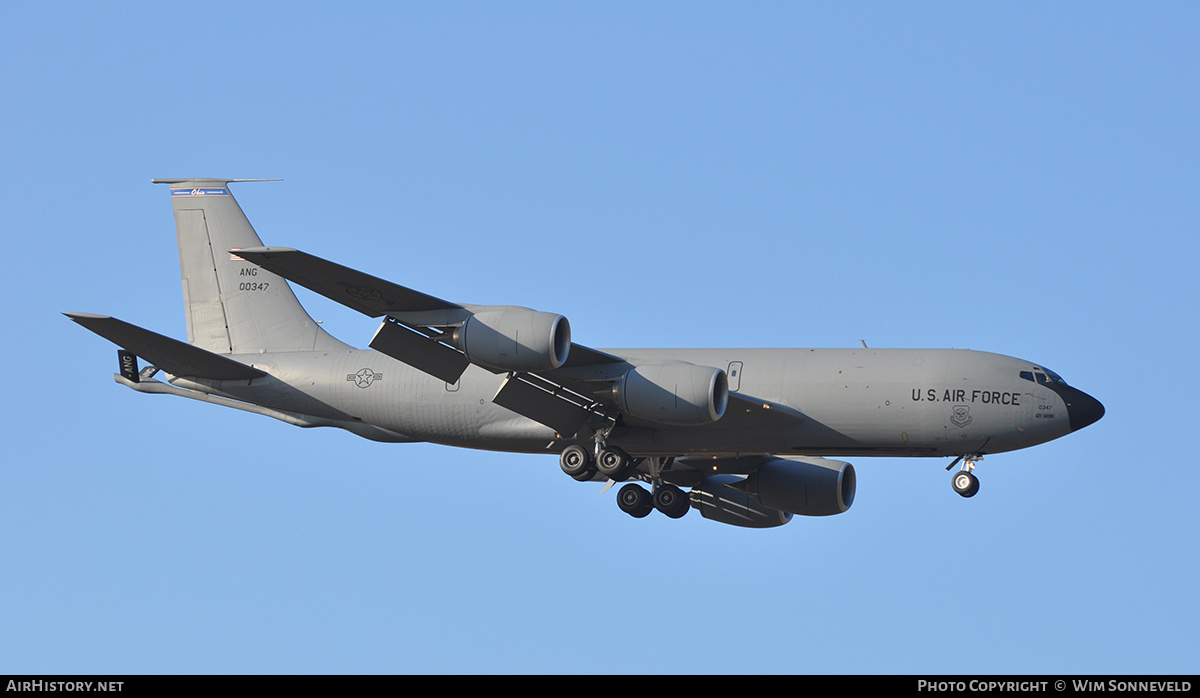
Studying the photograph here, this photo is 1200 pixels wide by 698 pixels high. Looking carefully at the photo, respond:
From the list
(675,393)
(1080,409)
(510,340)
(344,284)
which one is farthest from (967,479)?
(344,284)

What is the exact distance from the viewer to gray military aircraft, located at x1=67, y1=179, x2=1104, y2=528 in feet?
121

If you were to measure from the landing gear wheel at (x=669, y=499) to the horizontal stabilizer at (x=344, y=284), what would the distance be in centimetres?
1105

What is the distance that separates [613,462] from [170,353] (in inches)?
486

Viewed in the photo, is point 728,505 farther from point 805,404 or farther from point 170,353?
point 170,353

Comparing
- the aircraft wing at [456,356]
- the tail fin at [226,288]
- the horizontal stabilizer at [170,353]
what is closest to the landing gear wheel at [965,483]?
the aircraft wing at [456,356]

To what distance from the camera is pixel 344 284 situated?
35625mm

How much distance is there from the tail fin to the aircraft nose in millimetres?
20124

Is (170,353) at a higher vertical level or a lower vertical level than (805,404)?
higher

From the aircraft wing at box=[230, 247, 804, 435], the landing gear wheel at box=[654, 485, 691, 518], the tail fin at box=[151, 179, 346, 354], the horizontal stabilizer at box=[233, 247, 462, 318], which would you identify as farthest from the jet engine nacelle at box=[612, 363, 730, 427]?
the tail fin at box=[151, 179, 346, 354]

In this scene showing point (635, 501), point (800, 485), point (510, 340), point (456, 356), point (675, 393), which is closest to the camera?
point (510, 340)

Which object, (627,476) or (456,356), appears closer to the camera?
(456,356)

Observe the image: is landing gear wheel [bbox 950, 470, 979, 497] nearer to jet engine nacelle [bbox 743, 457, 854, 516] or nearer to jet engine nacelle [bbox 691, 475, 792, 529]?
jet engine nacelle [bbox 743, 457, 854, 516]
